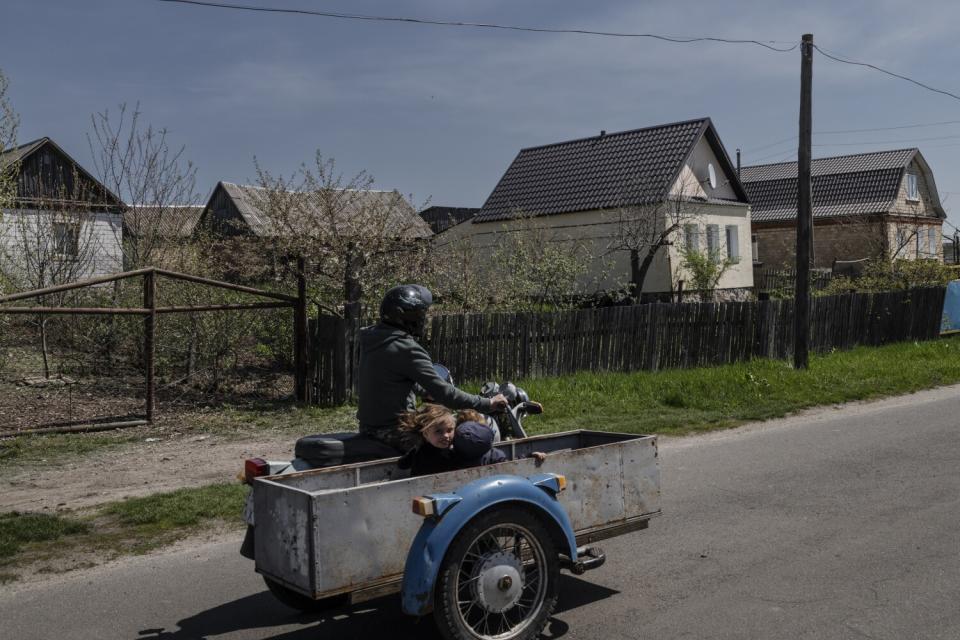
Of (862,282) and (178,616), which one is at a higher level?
(862,282)

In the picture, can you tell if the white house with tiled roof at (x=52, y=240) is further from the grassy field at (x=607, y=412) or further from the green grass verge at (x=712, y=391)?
the green grass verge at (x=712, y=391)

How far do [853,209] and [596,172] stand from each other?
54.3 ft

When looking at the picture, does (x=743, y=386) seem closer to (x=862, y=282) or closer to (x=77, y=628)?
(x=77, y=628)

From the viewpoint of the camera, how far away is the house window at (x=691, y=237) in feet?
88.5

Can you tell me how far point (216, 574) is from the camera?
225 inches

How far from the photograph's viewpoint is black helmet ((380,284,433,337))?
16.9ft

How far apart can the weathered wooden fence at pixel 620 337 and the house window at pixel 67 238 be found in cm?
482

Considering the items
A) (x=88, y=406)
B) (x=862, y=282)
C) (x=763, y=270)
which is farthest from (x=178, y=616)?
(x=763, y=270)

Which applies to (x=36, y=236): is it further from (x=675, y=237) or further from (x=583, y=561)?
(x=675, y=237)

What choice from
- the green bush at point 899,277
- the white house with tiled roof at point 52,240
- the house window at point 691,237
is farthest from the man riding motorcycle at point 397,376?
the house window at point 691,237

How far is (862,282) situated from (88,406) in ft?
62.2

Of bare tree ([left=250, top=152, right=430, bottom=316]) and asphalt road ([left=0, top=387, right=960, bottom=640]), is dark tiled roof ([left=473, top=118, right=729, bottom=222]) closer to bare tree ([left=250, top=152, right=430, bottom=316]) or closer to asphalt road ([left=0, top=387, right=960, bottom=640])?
bare tree ([left=250, top=152, right=430, bottom=316])

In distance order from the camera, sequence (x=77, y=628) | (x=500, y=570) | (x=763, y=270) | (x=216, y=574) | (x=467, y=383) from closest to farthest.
→ (x=500, y=570)
(x=77, y=628)
(x=216, y=574)
(x=467, y=383)
(x=763, y=270)

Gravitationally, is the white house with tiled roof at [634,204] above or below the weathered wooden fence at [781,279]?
above
